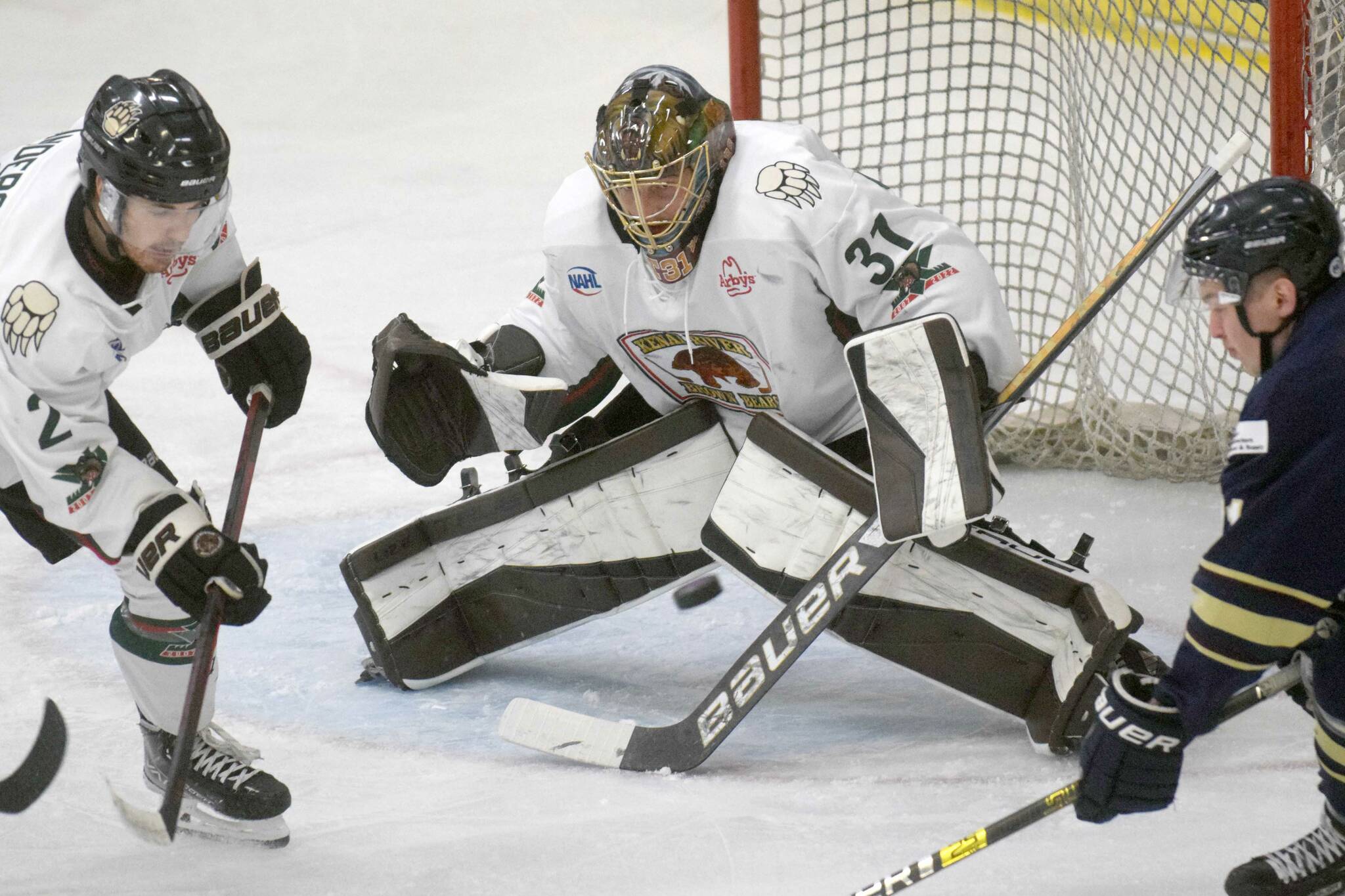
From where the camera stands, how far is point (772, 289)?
8.19ft

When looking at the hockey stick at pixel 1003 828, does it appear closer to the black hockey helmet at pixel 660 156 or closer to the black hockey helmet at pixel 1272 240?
the black hockey helmet at pixel 1272 240

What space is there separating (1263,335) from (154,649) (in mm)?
1650

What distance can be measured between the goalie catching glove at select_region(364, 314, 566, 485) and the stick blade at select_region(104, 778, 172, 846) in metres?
0.81

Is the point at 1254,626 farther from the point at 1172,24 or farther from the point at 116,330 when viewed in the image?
the point at 1172,24

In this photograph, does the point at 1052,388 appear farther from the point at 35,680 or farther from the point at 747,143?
the point at 35,680

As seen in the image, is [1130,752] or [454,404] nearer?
[1130,752]

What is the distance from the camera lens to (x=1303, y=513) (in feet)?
5.12

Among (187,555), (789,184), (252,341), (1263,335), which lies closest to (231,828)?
(187,555)

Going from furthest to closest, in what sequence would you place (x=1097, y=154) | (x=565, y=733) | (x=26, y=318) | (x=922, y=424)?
1. (x=1097, y=154)
2. (x=565, y=733)
3. (x=922, y=424)
4. (x=26, y=318)

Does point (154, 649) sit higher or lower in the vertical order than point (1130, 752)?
lower

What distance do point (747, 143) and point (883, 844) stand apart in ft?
3.91

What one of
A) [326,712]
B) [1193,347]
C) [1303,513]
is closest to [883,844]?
[1303,513]

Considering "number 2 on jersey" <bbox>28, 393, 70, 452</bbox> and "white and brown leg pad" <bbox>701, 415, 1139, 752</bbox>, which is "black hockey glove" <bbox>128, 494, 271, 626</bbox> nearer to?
"number 2 on jersey" <bbox>28, 393, 70, 452</bbox>

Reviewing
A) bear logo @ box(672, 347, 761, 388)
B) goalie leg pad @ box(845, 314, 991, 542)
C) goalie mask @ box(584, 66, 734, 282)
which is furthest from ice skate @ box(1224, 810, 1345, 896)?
goalie mask @ box(584, 66, 734, 282)
